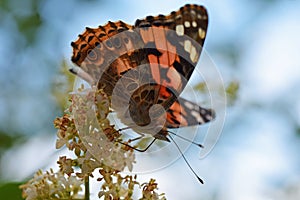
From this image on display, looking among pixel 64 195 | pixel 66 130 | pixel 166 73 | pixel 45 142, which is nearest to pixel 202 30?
pixel 166 73

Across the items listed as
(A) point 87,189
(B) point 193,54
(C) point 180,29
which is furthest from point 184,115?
(A) point 87,189

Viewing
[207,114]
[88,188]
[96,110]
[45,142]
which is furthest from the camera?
[45,142]

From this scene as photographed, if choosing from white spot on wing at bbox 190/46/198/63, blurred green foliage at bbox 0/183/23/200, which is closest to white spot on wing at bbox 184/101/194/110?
white spot on wing at bbox 190/46/198/63

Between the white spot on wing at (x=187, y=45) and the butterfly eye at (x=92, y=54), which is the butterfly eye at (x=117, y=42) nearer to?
the butterfly eye at (x=92, y=54)

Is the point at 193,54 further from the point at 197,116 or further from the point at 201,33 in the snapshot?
the point at 197,116

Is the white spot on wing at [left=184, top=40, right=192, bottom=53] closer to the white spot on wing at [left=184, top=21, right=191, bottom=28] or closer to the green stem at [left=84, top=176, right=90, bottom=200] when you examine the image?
the white spot on wing at [left=184, top=21, right=191, bottom=28]

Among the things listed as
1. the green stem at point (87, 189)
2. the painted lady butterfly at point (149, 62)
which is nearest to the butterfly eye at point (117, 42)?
the painted lady butterfly at point (149, 62)

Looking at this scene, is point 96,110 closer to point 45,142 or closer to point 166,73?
point 166,73

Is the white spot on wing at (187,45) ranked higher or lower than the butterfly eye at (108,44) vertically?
lower
